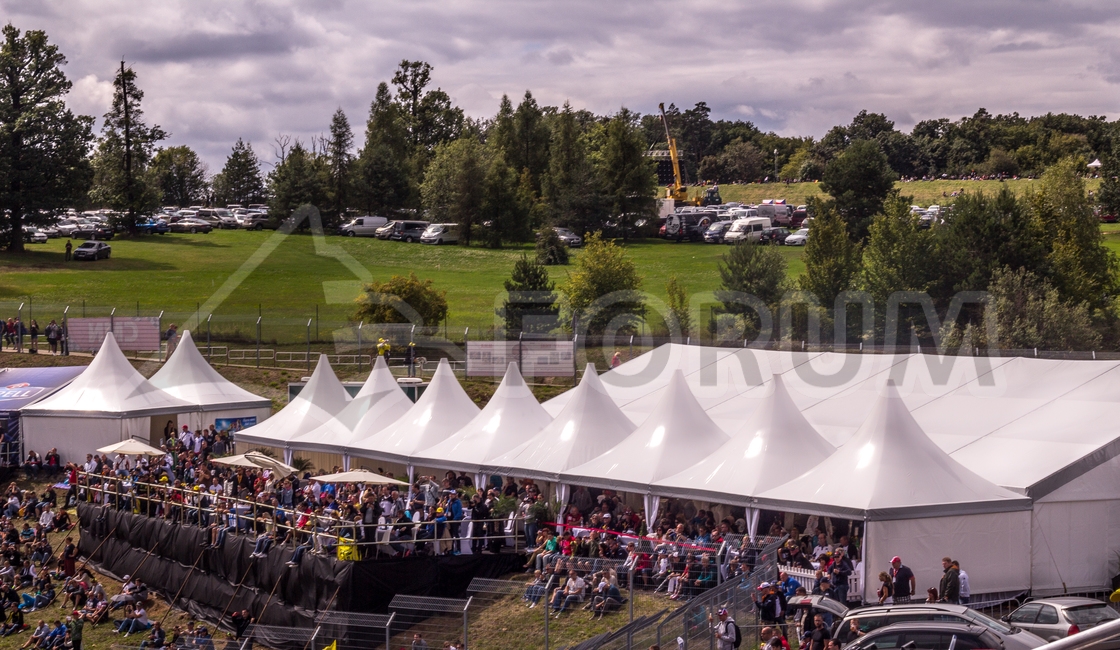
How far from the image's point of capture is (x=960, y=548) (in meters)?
19.5

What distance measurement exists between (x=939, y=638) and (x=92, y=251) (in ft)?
218

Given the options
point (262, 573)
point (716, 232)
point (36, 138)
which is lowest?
point (262, 573)

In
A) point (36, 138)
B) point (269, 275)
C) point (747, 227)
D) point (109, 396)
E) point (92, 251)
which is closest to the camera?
point (109, 396)

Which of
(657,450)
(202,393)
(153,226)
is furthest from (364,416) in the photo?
(153,226)

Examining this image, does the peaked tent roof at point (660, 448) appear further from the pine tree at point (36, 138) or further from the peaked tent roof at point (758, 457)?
the pine tree at point (36, 138)

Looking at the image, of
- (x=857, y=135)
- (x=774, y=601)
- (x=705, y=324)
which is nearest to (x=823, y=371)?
(x=774, y=601)

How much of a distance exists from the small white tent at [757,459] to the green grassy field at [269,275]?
89.9ft

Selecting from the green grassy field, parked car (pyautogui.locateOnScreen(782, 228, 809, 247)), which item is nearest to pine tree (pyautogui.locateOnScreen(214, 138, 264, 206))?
the green grassy field

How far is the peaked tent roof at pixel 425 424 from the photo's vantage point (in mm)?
27297

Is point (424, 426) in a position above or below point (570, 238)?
below

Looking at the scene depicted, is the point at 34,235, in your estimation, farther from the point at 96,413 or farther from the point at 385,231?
the point at 96,413

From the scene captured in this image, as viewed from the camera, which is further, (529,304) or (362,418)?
(529,304)

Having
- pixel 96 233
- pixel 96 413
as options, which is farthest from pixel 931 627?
pixel 96 233

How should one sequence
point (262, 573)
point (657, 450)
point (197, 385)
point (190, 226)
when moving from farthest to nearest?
point (190, 226) → point (197, 385) → point (657, 450) → point (262, 573)
